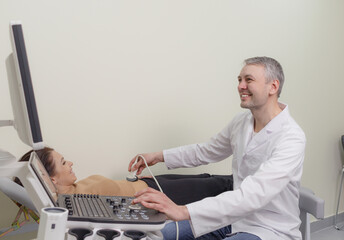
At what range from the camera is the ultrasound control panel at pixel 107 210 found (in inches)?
40.0

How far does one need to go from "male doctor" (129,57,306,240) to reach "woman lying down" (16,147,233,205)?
0.31ft

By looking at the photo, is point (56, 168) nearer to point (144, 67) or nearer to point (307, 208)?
point (144, 67)

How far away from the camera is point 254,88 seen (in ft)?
5.89

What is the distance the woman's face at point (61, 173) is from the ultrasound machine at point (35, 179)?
516 mm

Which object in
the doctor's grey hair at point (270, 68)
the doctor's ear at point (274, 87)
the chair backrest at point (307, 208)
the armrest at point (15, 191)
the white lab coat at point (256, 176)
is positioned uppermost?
the doctor's grey hair at point (270, 68)

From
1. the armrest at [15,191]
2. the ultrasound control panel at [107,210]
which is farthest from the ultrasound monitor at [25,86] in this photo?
the armrest at [15,191]

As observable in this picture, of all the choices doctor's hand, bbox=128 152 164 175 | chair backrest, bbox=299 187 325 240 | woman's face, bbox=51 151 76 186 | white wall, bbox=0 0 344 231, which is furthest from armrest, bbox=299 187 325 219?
woman's face, bbox=51 151 76 186

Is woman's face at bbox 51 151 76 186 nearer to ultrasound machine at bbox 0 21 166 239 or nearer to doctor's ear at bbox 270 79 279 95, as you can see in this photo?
ultrasound machine at bbox 0 21 166 239

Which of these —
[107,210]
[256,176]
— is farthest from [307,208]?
[107,210]

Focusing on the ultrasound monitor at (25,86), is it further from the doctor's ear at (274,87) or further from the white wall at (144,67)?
the doctor's ear at (274,87)

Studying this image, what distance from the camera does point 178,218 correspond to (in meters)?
1.28

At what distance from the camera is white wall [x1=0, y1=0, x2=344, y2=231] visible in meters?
1.80

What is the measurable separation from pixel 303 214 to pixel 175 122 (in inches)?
33.7

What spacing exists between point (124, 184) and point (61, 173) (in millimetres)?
310
